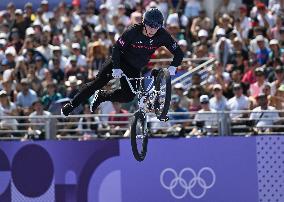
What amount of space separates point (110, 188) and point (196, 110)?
8.26ft

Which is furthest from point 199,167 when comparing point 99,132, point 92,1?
point 92,1

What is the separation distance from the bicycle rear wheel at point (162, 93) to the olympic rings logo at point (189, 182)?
444cm

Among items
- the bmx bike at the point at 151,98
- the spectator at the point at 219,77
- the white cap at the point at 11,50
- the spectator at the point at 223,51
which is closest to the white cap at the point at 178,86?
the spectator at the point at 219,77

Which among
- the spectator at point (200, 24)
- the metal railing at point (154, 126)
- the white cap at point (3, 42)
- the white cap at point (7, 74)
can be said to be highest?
the spectator at point (200, 24)

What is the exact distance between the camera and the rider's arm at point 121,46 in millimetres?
→ 17422

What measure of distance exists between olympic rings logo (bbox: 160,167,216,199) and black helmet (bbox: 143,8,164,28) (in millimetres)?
5252

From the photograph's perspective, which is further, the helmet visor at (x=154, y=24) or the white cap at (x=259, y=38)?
the white cap at (x=259, y=38)

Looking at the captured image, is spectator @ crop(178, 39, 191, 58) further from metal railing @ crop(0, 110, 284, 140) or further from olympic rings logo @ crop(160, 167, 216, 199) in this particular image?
olympic rings logo @ crop(160, 167, 216, 199)

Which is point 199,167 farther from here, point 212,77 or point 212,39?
point 212,39

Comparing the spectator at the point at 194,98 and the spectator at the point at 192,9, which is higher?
the spectator at the point at 192,9

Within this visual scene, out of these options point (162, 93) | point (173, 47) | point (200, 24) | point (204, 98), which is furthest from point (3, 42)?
point (162, 93)

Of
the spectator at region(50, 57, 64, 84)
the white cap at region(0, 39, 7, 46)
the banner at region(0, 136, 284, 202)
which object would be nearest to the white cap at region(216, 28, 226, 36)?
the spectator at region(50, 57, 64, 84)

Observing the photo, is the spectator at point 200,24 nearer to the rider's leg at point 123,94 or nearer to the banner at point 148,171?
the banner at point 148,171

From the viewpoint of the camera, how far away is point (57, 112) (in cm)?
2364
